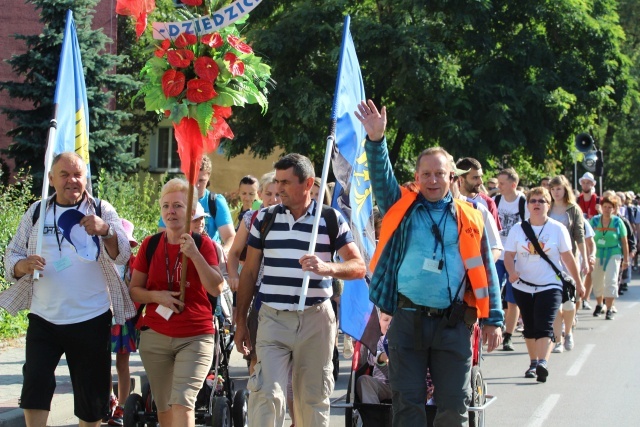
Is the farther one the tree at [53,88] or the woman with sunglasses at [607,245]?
Answer: the tree at [53,88]

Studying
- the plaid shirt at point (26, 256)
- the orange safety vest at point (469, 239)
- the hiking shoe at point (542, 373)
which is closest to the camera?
the orange safety vest at point (469, 239)

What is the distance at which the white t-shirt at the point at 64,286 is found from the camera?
6.20 meters

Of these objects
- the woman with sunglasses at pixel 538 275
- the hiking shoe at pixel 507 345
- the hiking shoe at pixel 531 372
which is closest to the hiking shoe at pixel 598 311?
the hiking shoe at pixel 507 345

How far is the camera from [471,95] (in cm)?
2397

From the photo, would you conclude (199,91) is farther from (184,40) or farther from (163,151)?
(163,151)

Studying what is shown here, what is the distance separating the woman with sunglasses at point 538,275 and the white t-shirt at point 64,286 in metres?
5.31

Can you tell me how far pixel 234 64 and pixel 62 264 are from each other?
1.66m

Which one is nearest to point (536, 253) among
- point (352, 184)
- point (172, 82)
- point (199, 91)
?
point (352, 184)

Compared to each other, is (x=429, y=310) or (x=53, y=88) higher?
(x=53, y=88)

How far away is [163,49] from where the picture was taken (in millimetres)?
6098

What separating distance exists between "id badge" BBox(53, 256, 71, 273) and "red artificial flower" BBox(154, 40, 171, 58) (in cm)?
141

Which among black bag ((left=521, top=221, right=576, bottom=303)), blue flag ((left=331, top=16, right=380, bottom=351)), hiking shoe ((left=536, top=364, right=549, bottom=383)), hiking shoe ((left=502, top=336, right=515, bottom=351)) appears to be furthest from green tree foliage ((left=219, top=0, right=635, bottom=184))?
blue flag ((left=331, top=16, right=380, bottom=351))

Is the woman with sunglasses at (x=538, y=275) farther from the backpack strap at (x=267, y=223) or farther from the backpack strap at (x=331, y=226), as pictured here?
the backpack strap at (x=267, y=223)

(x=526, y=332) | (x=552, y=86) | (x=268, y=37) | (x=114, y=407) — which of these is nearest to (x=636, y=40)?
(x=552, y=86)
